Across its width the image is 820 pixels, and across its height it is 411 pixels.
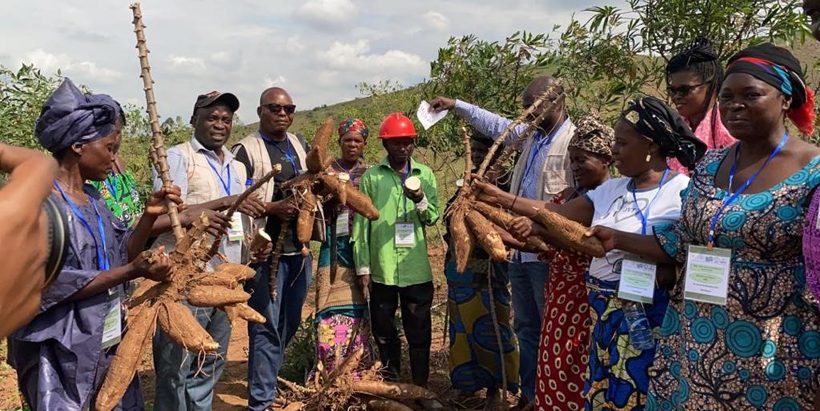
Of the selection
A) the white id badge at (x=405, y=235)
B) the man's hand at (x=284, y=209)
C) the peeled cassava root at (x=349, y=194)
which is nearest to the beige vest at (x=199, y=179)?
the man's hand at (x=284, y=209)

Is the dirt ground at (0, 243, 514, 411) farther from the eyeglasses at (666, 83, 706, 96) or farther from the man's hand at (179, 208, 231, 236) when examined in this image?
the eyeglasses at (666, 83, 706, 96)

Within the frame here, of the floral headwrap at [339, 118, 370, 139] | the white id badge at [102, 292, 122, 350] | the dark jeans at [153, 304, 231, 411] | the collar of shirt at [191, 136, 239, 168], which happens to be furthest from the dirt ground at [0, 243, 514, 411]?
the white id badge at [102, 292, 122, 350]

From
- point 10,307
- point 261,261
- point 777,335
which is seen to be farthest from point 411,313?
point 10,307

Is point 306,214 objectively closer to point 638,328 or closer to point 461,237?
point 461,237

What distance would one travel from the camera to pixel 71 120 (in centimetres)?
218

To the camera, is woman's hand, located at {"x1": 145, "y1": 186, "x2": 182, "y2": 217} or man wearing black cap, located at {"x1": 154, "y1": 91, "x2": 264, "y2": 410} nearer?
woman's hand, located at {"x1": 145, "y1": 186, "x2": 182, "y2": 217}

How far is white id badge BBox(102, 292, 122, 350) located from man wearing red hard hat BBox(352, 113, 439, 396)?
5.28 feet

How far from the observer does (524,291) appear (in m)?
3.37

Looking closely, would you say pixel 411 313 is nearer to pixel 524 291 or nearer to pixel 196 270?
pixel 524 291

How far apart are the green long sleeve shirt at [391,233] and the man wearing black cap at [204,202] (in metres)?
0.82

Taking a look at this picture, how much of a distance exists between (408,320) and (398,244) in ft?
1.70

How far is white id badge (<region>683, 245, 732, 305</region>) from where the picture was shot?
180cm

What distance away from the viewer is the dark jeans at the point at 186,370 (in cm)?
295

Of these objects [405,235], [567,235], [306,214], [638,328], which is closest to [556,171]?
[567,235]
